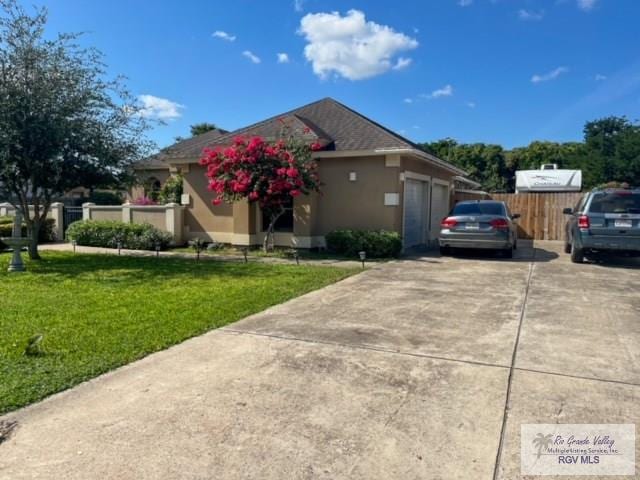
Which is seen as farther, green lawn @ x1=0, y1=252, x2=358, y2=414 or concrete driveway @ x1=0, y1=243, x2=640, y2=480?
green lawn @ x1=0, y1=252, x2=358, y2=414

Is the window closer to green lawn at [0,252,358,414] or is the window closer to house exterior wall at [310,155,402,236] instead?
house exterior wall at [310,155,402,236]

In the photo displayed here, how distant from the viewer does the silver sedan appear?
1120 centimetres

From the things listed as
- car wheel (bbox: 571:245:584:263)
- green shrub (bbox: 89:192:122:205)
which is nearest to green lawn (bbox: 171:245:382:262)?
car wheel (bbox: 571:245:584:263)

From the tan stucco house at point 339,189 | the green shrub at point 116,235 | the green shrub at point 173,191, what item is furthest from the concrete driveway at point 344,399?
the green shrub at point 173,191

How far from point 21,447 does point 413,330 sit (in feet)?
12.3

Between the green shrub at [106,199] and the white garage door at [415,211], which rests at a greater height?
the green shrub at [106,199]

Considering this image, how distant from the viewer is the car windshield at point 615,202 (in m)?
9.85

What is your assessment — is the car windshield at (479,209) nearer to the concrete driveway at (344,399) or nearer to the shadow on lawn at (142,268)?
the shadow on lawn at (142,268)

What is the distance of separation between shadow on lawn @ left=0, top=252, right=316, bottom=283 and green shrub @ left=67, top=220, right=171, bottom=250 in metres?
2.22

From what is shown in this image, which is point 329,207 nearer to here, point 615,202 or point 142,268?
point 142,268

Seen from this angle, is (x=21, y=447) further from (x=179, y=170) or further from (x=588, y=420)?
(x=179, y=170)

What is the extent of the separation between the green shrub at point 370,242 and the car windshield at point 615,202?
4.54 meters

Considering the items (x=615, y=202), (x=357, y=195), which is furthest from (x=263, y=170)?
(x=615, y=202)

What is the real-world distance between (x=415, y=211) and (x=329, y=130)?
148 inches
